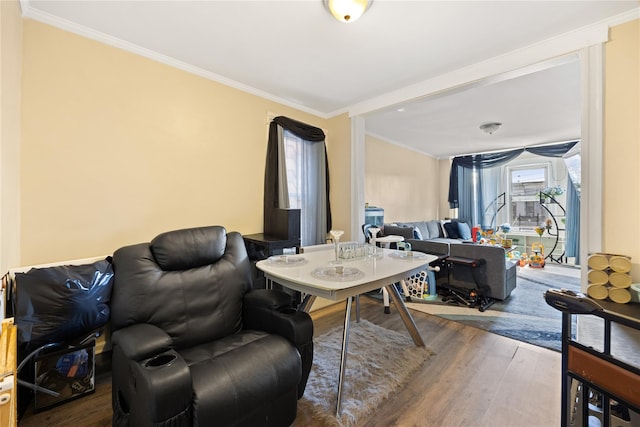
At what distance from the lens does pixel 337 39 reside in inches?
83.1

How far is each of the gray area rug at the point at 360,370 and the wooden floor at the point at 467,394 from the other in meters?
0.06

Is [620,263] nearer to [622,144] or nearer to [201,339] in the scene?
[622,144]

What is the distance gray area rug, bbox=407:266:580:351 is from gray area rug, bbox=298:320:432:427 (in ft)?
2.89

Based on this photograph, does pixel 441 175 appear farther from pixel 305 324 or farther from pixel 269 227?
pixel 305 324

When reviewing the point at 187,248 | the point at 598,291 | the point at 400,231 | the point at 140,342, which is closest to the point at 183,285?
the point at 187,248

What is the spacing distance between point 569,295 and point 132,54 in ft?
10.5

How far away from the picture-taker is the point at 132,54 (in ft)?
7.27

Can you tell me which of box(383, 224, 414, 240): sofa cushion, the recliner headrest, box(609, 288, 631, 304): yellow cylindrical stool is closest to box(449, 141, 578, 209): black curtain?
box(383, 224, 414, 240): sofa cushion

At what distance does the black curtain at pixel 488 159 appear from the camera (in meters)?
5.25

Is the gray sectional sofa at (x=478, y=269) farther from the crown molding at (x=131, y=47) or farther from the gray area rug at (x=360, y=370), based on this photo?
the crown molding at (x=131, y=47)

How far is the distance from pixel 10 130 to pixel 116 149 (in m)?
0.64

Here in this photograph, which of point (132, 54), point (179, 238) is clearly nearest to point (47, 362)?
point (179, 238)

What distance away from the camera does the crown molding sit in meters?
1.81

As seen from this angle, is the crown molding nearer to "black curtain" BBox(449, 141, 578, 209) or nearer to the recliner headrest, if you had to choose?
the recliner headrest
